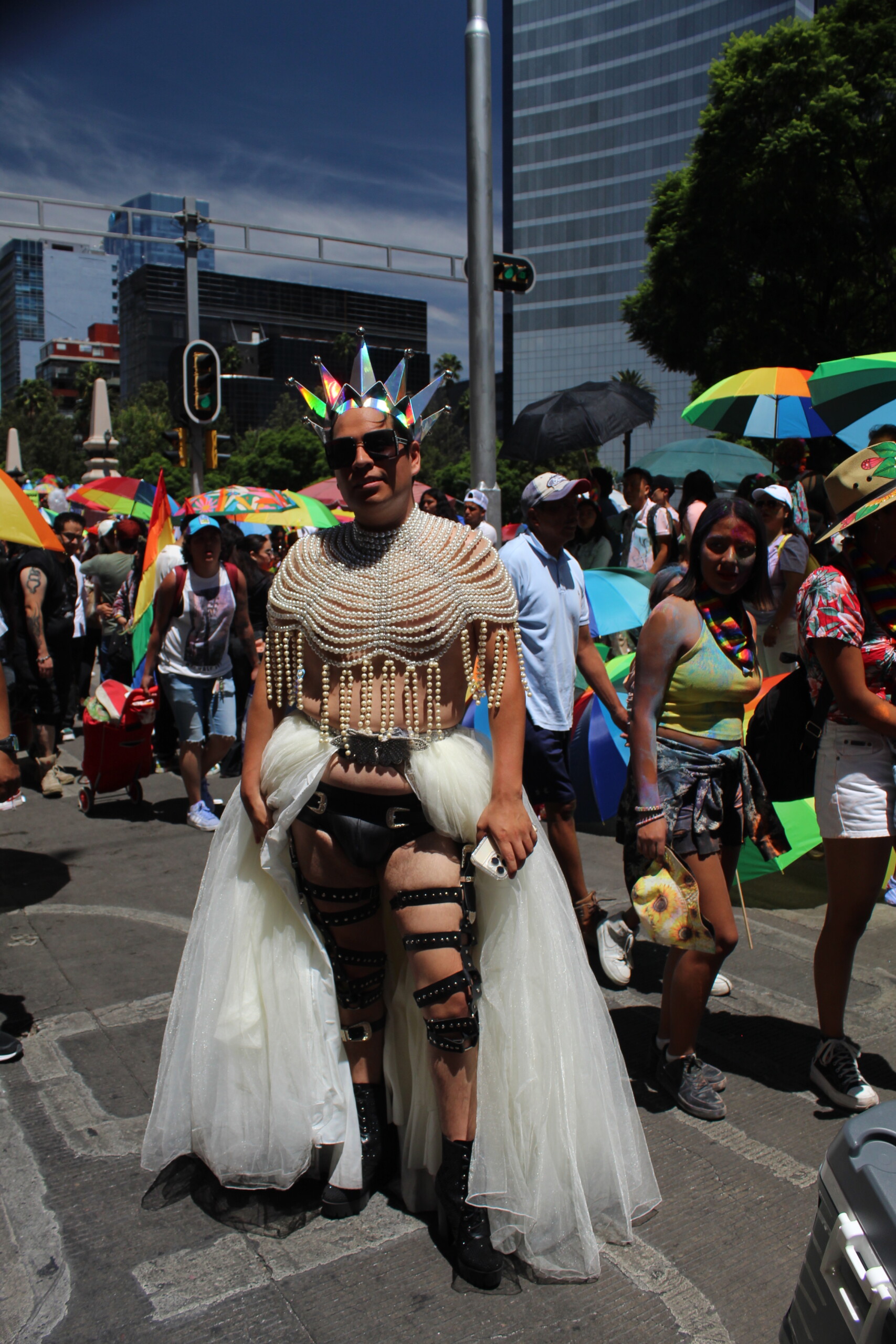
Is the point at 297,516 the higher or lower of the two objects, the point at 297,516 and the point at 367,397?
the higher

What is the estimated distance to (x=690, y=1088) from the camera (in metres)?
3.17

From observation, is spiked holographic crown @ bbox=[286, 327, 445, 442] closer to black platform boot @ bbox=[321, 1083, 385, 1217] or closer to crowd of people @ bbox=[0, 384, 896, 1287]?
crowd of people @ bbox=[0, 384, 896, 1287]

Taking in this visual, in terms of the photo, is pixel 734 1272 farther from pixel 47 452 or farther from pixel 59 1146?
pixel 47 452

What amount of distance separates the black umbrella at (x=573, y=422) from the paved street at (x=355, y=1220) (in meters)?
6.69

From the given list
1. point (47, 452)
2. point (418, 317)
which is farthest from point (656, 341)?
point (418, 317)

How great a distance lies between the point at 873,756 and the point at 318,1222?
2.03 m

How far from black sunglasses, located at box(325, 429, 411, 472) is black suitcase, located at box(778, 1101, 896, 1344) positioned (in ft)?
5.85

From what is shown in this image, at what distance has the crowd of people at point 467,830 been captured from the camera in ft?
8.25

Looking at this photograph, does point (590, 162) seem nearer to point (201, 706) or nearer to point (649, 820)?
point (201, 706)

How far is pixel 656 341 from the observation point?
25.3m

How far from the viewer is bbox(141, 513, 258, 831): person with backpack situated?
20.3ft

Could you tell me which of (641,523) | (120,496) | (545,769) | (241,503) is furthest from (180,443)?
(545,769)

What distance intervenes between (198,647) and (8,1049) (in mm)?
3093

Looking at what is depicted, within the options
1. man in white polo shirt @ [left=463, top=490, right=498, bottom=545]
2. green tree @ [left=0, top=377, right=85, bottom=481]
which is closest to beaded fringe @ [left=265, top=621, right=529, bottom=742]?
man in white polo shirt @ [left=463, top=490, right=498, bottom=545]
